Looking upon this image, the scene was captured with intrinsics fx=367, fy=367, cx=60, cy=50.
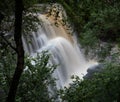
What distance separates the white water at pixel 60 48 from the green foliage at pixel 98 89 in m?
8.40

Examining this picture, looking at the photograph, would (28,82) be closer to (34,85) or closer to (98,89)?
(34,85)

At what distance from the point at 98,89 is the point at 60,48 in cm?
1101

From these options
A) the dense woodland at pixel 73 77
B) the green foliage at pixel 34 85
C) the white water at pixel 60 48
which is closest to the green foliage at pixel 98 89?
the dense woodland at pixel 73 77

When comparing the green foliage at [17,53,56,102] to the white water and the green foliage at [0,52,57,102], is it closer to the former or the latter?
the green foliage at [0,52,57,102]

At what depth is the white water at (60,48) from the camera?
2023cm

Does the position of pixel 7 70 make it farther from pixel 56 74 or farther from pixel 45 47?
pixel 45 47

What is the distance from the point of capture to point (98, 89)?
10531mm

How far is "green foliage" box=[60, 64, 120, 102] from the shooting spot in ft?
32.4

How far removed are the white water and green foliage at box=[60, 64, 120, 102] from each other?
8.40 metres

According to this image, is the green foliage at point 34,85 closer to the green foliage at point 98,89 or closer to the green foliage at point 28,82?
the green foliage at point 28,82

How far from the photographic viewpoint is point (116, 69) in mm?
10914

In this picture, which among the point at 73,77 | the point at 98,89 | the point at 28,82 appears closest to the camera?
the point at 28,82

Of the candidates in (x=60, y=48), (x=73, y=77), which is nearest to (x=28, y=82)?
(x=73, y=77)

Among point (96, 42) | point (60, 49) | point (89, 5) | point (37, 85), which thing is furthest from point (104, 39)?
point (89, 5)
